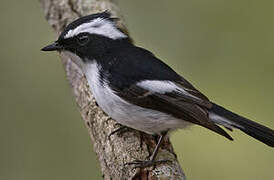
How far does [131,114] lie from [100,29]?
0.68 meters

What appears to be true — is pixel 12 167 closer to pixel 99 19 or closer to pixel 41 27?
pixel 41 27

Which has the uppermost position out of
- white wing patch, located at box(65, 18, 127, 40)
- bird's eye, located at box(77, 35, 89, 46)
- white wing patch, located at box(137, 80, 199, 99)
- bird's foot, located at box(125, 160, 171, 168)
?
white wing patch, located at box(65, 18, 127, 40)

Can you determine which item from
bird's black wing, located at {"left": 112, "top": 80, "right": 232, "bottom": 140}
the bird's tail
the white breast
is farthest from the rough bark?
the bird's tail

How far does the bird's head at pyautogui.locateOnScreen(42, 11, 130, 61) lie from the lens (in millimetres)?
4215

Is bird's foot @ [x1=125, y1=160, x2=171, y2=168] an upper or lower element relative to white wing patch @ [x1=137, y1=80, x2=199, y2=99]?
lower

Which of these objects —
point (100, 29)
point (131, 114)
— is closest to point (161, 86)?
point (131, 114)

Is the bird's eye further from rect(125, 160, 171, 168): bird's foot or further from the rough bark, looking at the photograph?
rect(125, 160, 171, 168): bird's foot

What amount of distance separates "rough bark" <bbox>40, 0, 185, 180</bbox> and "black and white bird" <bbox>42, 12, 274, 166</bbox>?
0.11 meters

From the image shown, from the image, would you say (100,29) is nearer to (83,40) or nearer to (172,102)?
(83,40)

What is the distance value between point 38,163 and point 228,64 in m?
2.48

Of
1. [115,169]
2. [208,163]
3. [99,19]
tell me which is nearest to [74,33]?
[99,19]

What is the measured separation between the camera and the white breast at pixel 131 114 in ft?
13.4

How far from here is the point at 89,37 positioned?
168 inches

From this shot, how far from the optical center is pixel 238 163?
5.89 m
